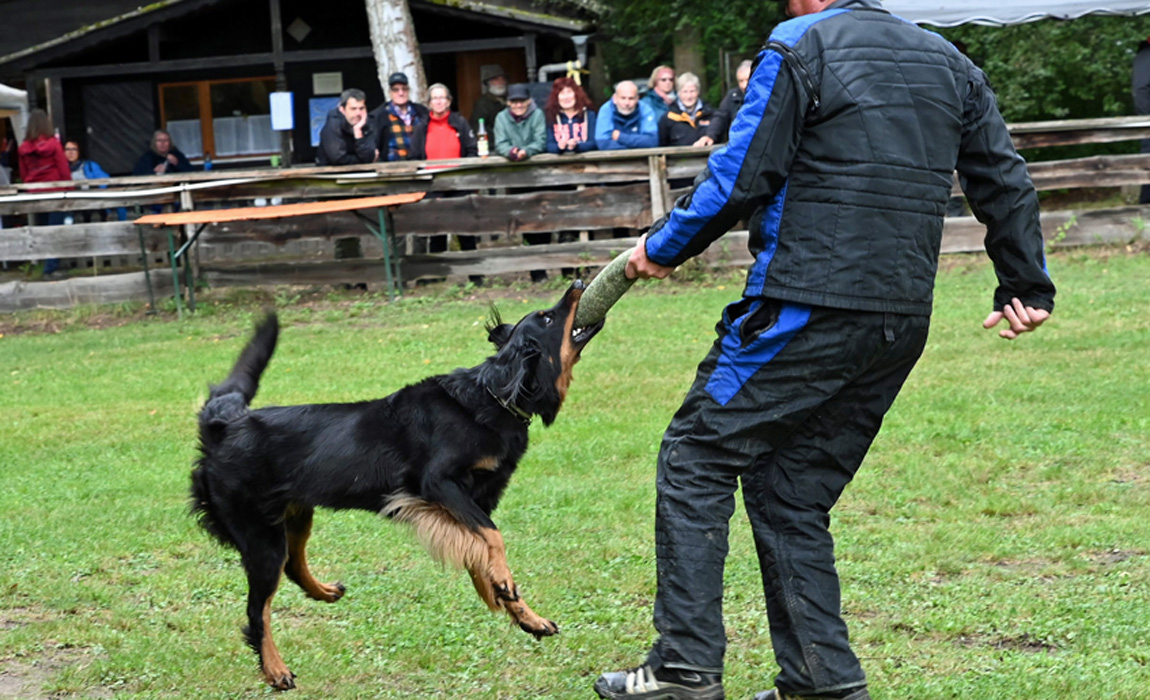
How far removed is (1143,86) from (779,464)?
473 inches

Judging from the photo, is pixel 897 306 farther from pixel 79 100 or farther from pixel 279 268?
pixel 79 100

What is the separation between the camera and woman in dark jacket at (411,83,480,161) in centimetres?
1341

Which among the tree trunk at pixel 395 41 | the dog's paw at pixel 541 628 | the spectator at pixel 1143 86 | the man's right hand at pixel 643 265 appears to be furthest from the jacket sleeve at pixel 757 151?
the tree trunk at pixel 395 41

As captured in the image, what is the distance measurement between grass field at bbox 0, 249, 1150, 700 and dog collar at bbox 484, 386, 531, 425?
2.51ft

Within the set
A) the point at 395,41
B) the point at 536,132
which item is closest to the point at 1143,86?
the point at 536,132

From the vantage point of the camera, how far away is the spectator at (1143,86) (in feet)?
44.3

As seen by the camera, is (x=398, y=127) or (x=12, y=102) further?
(x=12, y=102)

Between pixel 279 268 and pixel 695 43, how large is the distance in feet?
31.2

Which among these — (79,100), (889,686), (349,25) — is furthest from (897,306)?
(79,100)

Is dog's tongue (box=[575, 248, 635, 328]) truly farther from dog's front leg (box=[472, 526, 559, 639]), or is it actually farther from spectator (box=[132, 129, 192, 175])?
spectator (box=[132, 129, 192, 175])

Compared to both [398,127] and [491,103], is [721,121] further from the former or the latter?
[491,103]

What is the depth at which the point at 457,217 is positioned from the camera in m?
13.3

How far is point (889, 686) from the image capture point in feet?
12.4

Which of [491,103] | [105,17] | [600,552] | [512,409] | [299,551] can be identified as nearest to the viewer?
[512,409]
